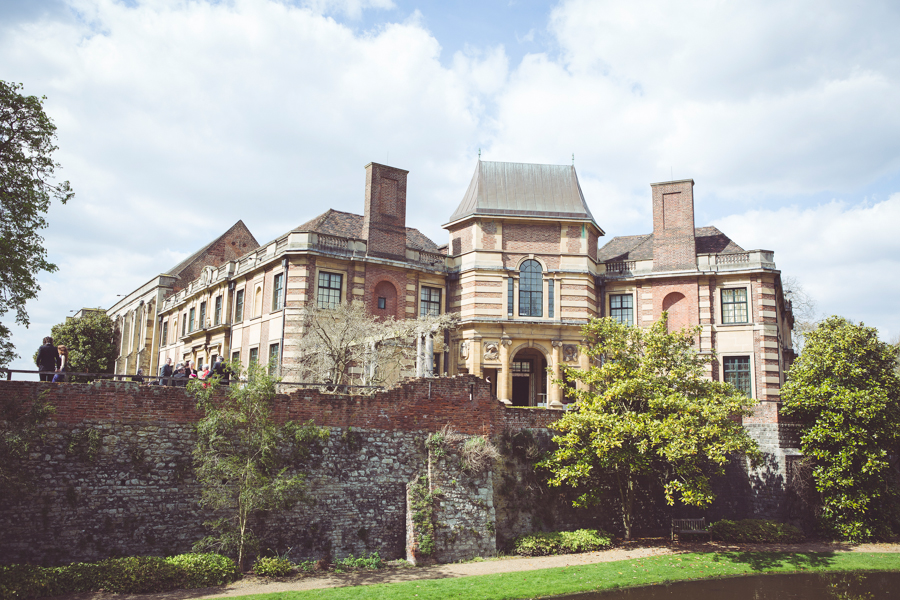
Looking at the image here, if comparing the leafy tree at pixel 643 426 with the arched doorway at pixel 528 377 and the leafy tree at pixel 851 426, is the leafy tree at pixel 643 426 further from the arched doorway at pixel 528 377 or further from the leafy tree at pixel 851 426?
the arched doorway at pixel 528 377

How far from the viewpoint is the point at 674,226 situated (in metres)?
33.0

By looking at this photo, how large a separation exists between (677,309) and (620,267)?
11.5ft

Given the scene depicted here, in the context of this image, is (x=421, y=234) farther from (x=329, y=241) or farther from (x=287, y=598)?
(x=287, y=598)

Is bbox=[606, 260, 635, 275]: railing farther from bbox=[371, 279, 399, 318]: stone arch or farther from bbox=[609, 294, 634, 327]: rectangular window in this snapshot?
bbox=[371, 279, 399, 318]: stone arch

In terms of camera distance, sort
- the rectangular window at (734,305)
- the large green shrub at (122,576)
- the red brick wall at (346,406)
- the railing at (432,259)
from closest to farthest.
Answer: the large green shrub at (122,576)
the red brick wall at (346,406)
the rectangular window at (734,305)
the railing at (432,259)

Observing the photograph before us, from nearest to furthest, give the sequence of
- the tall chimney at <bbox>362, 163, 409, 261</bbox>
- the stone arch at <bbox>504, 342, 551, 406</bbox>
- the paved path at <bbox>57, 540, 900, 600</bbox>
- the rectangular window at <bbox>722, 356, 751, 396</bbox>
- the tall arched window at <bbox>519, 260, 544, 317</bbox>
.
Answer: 1. the paved path at <bbox>57, 540, 900, 600</bbox>
2. the tall chimney at <bbox>362, 163, 409, 261</bbox>
3. the rectangular window at <bbox>722, 356, 751, 396</bbox>
4. the tall arched window at <bbox>519, 260, 544, 317</bbox>
5. the stone arch at <bbox>504, 342, 551, 406</bbox>

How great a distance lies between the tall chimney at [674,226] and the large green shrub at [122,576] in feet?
81.4

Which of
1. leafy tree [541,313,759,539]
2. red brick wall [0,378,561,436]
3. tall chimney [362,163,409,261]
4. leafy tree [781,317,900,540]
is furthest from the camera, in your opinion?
tall chimney [362,163,409,261]

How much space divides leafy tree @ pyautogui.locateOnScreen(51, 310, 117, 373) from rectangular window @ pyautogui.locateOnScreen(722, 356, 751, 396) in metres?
40.5

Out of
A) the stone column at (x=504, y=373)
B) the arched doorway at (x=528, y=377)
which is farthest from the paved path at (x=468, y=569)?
the arched doorway at (x=528, y=377)

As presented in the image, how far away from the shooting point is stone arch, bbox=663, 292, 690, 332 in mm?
32156

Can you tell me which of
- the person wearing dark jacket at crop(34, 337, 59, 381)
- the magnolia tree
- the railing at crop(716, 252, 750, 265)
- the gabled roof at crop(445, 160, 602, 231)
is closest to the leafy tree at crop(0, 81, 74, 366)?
the person wearing dark jacket at crop(34, 337, 59, 381)

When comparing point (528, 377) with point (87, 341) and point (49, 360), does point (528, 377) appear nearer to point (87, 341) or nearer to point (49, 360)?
point (49, 360)

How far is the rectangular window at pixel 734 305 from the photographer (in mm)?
31422
